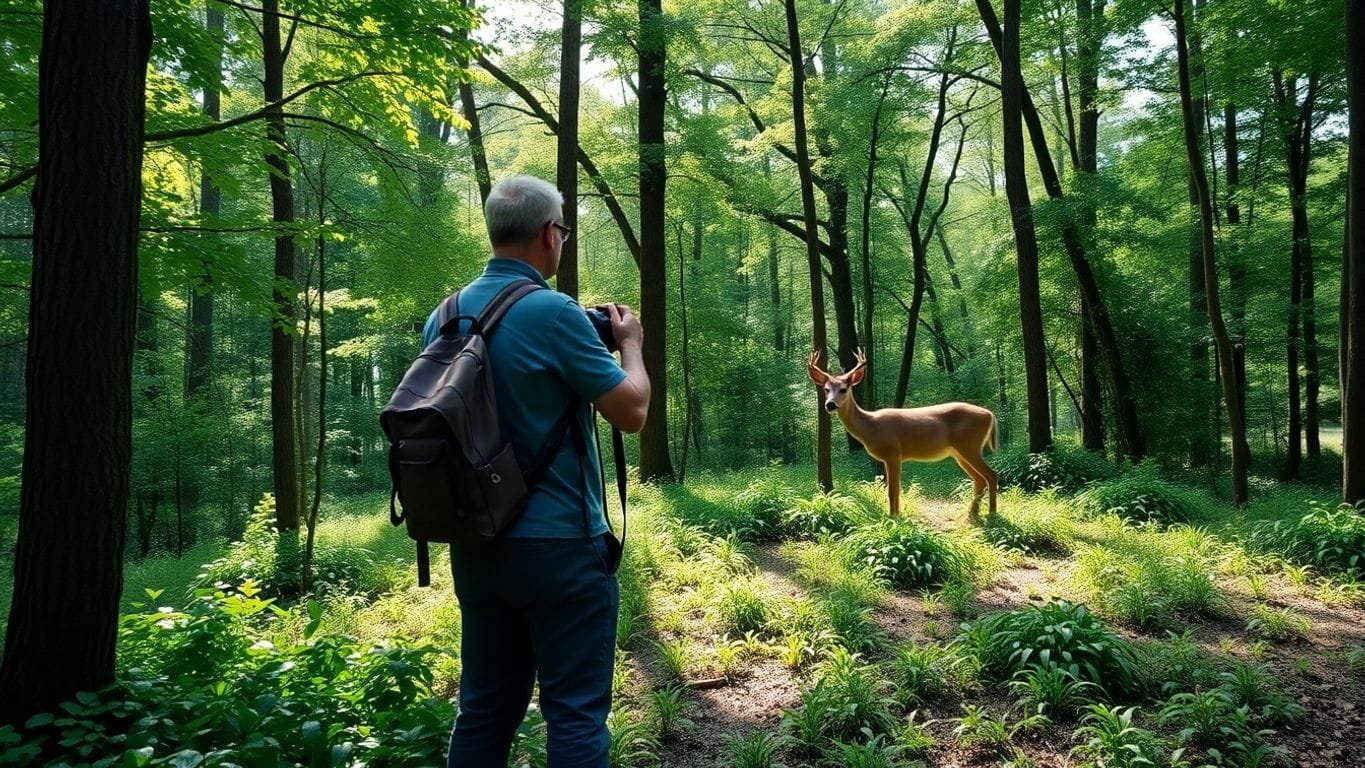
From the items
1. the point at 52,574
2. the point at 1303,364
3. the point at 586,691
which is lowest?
A: the point at 586,691

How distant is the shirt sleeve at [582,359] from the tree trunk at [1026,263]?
10.3 m

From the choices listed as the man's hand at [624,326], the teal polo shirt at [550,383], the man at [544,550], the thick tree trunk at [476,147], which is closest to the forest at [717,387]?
the thick tree trunk at [476,147]

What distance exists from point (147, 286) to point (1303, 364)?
19877 mm

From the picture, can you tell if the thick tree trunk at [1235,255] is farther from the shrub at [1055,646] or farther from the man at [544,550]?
the man at [544,550]

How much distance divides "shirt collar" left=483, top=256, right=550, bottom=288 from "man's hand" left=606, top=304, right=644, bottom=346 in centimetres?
22

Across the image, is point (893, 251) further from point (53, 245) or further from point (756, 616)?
point (53, 245)

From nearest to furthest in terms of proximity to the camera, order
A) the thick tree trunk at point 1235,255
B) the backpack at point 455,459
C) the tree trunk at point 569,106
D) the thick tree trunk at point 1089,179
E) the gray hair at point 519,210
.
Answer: the backpack at point 455,459 < the gray hair at point 519,210 < the tree trunk at point 569,106 < the thick tree trunk at point 1089,179 < the thick tree trunk at point 1235,255

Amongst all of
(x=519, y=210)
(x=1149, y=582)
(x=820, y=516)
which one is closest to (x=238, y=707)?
(x=519, y=210)

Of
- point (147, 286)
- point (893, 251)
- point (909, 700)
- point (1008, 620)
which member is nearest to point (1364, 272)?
point (1008, 620)

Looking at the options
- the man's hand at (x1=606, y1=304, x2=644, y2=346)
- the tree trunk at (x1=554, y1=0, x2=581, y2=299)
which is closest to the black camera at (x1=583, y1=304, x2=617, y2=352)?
the man's hand at (x1=606, y1=304, x2=644, y2=346)

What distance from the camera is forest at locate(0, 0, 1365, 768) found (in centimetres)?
271

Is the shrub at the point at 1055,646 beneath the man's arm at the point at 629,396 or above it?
beneath

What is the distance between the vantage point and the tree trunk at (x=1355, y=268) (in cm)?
664

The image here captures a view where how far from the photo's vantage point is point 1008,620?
Result: 4.58m
